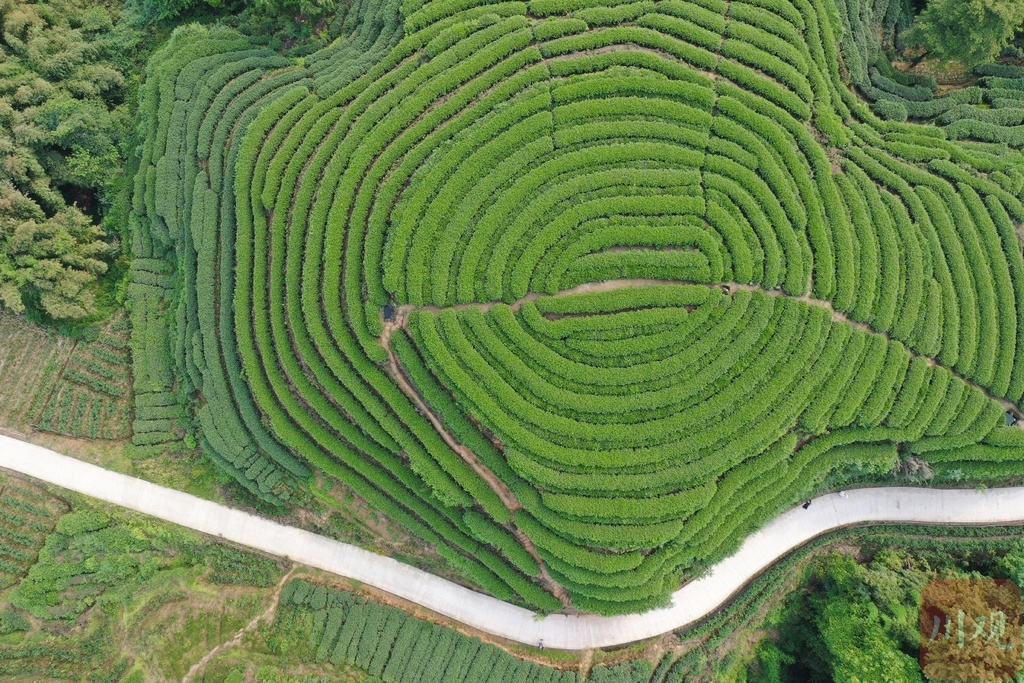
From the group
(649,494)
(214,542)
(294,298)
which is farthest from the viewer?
(214,542)

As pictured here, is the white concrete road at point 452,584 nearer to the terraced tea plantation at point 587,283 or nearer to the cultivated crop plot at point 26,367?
the cultivated crop plot at point 26,367

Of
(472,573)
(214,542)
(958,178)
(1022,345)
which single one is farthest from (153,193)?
(1022,345)

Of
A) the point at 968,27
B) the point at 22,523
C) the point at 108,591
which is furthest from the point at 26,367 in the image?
the point at 968,27

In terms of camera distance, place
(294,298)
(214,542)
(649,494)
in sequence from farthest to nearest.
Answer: (214,542) < (294,298) < (649,494)

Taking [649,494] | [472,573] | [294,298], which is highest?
[294,298]

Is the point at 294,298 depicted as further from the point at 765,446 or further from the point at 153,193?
the point at 765,446

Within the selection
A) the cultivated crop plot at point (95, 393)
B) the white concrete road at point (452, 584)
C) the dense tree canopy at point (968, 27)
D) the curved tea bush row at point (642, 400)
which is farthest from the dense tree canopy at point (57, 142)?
the dense tree canopy at point (968, 27)

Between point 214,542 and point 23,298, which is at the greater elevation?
point 23,298
